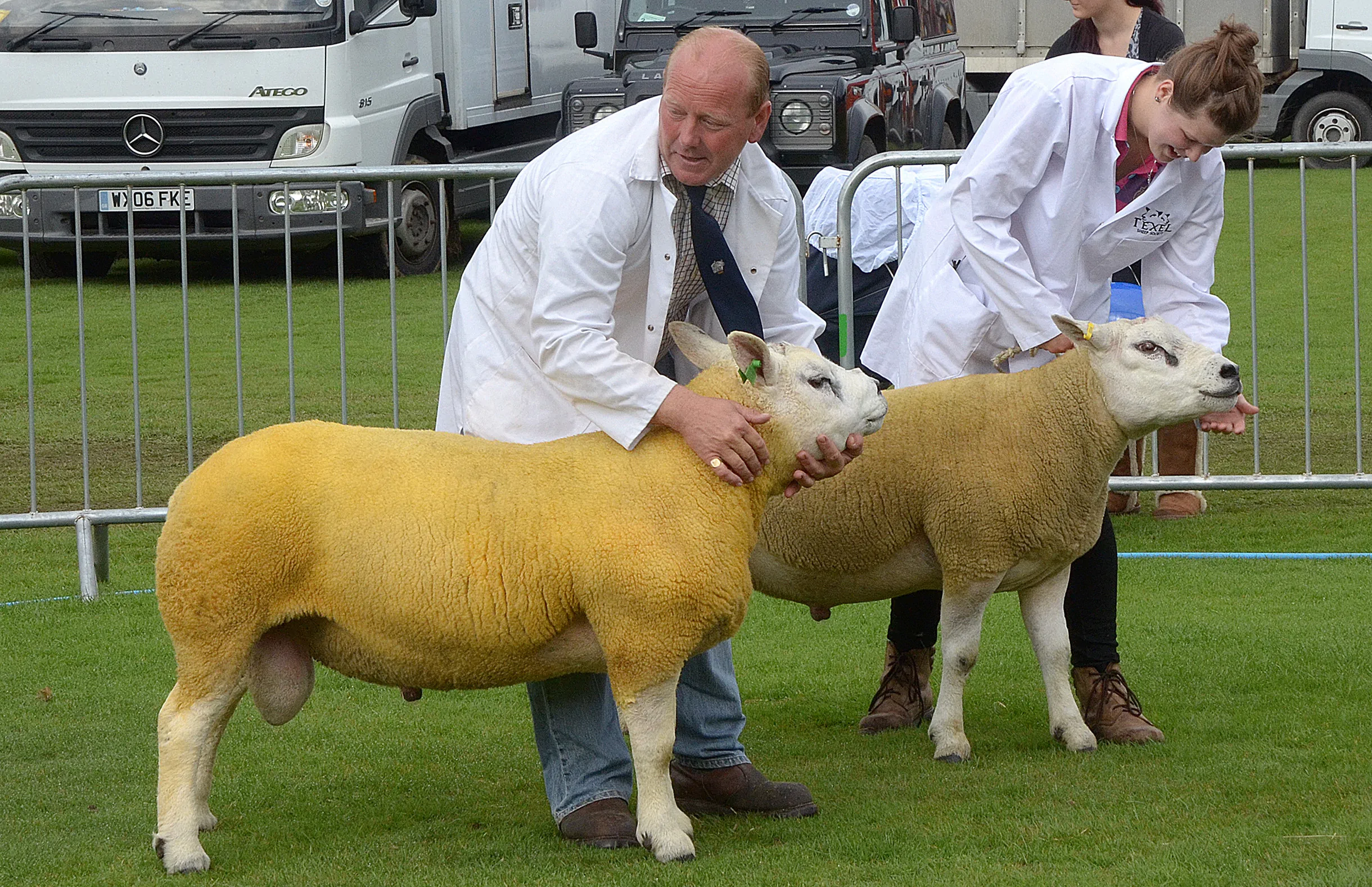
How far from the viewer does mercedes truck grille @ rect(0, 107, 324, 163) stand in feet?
41.4

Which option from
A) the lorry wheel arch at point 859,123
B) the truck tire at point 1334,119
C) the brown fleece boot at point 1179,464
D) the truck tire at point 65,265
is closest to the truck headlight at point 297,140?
the truck tire at point 65,265

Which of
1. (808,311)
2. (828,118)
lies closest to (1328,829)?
(808,311)

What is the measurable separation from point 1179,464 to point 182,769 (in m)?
5.06

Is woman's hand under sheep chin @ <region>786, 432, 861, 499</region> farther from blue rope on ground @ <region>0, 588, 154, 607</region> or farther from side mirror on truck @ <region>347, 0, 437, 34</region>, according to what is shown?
side mirror on truck @ <region>347, 0, 437, 34</region>

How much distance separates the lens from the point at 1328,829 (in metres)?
3.76

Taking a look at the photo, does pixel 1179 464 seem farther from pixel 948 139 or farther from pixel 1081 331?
pixel 948 139

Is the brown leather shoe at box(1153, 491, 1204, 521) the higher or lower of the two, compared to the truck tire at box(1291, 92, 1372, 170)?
lower

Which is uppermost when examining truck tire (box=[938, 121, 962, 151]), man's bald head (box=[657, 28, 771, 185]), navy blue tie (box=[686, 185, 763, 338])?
truck tire (box=[938, 121, 962, 151])

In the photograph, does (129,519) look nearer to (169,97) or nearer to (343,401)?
(343,401)

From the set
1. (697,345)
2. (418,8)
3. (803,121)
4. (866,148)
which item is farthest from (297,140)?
(697,345)

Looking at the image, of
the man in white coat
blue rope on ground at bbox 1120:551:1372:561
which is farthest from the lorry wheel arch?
the man in white coat

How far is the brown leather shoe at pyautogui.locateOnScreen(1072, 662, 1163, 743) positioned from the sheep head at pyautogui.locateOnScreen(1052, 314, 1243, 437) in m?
0.76

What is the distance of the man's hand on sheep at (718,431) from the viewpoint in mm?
3588

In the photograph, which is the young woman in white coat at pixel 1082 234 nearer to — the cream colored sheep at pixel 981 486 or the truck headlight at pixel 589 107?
the cream colored sheep at pixel 981 486
